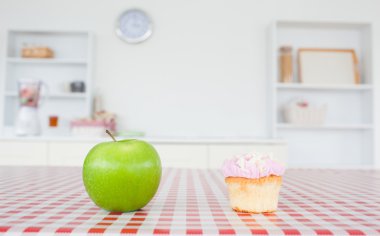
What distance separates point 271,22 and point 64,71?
181cm

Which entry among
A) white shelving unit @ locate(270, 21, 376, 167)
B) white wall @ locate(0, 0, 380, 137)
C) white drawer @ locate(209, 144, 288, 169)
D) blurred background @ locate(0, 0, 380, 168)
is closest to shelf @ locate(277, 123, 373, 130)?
blurred background @ locate(0, 0, 380, 168)

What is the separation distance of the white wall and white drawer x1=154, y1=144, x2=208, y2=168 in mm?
577

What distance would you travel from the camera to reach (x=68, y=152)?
2.94 metres

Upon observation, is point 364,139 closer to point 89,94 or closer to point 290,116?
point 290,116

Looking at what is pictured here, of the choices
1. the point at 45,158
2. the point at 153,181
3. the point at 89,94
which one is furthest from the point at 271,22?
the point at 153,181

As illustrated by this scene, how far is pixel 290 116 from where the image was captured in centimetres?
331

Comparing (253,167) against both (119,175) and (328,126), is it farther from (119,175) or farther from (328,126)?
(328,126)

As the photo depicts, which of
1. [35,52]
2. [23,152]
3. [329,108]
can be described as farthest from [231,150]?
[35,52]

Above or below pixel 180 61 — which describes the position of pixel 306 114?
below

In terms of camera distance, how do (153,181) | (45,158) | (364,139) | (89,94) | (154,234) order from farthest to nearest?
(364,139), (89,94), (45,158), (153,181), (154,234)

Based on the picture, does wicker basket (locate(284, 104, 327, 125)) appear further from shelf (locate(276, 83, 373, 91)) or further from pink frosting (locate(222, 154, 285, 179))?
pink frosting (locate(222, 154, 285, 179))

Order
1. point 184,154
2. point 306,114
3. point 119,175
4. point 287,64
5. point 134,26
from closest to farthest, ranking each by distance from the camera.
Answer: point 119,175
point 184,154
point 306,114
point 287,64
point 134,26

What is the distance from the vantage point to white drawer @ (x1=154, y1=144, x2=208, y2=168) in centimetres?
292

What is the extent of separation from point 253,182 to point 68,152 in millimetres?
2450
